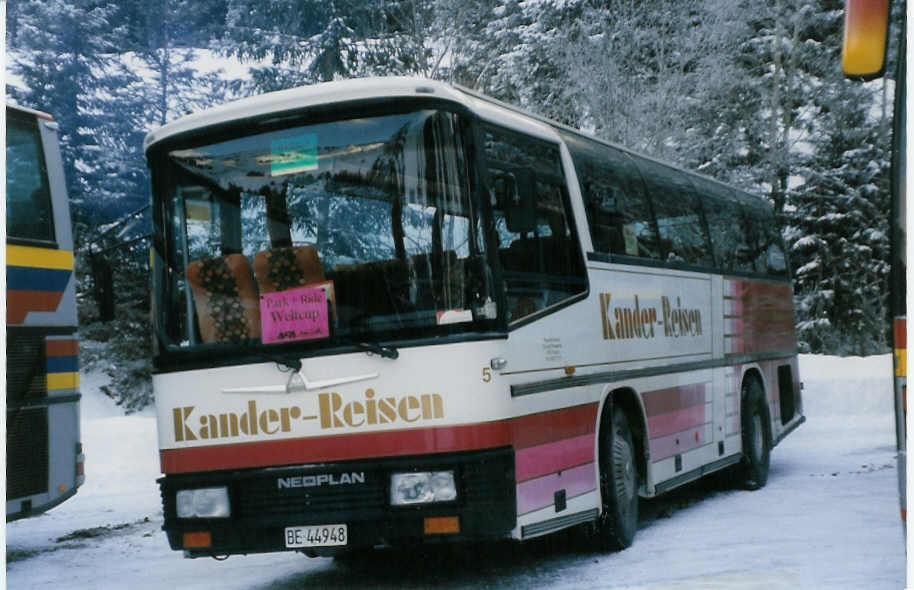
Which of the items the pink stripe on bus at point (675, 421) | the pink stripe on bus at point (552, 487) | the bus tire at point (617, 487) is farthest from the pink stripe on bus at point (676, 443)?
the pink stripe on bus at point (552, 487)

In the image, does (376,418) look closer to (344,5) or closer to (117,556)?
A: (117,556)

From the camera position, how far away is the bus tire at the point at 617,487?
830cm

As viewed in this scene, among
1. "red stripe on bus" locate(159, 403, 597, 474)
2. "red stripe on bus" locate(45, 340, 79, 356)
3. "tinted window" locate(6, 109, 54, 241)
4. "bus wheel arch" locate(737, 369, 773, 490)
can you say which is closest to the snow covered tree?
"tinted window" locate(6, 109, 54, 241)

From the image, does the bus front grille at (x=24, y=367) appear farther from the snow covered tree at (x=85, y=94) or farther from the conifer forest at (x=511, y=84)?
the snow covered tree at (x=85, y=94)

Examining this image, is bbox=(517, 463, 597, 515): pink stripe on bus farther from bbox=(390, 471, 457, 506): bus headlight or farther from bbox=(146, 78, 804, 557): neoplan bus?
bbox=(390, 471, 457, 506): bus headlight

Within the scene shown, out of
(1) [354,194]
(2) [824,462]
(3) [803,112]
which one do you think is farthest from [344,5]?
(1) [354,194]

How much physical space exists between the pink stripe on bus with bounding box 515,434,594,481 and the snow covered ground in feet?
2.24

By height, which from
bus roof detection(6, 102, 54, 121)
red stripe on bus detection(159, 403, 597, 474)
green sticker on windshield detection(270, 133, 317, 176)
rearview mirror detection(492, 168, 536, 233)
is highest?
bus roof detection(6, 102, 54, 121)

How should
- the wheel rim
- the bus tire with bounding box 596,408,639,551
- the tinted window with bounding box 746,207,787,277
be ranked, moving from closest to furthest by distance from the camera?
the bus tire with bounding box 596,408,639,551, the wheel rim, the tinted window with bounding box 746,207,787,277

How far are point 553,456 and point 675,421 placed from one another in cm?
267

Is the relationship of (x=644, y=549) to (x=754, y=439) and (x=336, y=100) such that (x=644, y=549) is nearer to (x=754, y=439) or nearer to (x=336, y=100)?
(x=336, y=100)

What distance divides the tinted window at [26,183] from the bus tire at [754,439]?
21.0 feet

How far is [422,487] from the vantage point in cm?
672

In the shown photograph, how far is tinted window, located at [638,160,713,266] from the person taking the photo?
33.6 feet
